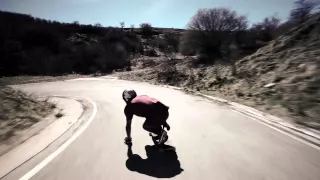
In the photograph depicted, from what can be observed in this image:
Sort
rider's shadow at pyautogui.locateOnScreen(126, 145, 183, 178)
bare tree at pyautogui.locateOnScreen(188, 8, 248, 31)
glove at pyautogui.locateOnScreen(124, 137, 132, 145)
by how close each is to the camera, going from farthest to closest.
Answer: bare tree at pyautogui.locateOnScreen(188, 8, 248, 31) → glove at pyautogui.locateOnScreen(124, 137, 132, 145) → rider's shadow at pyautogui.locateOnScreen(126, 145, 183, 178)

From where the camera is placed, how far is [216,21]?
43.5 m

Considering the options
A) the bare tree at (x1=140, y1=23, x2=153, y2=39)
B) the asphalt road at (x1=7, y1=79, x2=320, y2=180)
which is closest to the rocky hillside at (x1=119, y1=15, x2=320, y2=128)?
the asphalt road at (x1=7, y1=79, x2=320, y2=180)

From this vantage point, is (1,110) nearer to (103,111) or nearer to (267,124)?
(103,111)

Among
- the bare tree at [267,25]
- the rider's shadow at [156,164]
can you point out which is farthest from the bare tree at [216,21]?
the rider's shadow at [156,164]

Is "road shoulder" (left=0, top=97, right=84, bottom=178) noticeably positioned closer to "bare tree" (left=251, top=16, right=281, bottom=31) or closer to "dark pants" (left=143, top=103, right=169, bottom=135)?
"dark pants" (left=143, top=103, right=169, bottom=135)

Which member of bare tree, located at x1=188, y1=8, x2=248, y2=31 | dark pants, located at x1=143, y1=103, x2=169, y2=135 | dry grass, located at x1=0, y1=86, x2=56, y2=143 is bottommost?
dry grass, located at x1=0, y1=86, x2=56, y2=143

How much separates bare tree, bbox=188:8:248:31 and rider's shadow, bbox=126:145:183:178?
38.3m

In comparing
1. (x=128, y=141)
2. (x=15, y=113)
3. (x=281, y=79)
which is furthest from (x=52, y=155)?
(x=281, y=79)

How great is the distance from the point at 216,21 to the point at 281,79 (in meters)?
28.4

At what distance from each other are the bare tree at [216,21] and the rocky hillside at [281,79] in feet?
50.7

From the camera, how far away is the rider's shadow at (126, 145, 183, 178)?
5473 mm

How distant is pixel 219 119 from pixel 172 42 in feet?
213

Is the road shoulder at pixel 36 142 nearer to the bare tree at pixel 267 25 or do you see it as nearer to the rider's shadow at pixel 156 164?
the rider's shadow at pixel 156 164

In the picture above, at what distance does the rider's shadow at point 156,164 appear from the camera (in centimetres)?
547
